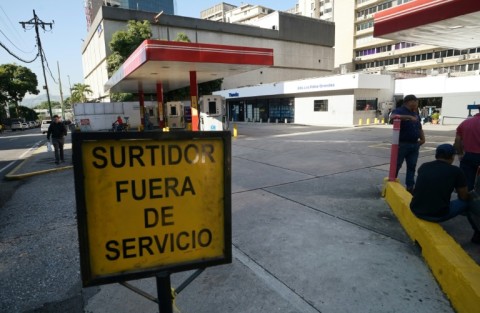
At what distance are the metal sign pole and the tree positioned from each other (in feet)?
198

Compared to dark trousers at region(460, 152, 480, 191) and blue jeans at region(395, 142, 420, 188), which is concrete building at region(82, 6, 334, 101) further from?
dark trousers at region(460, 152, 480, 191)

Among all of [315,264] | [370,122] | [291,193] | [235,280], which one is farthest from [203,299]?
[370,122]

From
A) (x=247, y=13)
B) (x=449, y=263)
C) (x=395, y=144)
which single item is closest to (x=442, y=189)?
(x=449, y=263)

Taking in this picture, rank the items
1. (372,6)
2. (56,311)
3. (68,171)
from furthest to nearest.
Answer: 1. (372,6)
2. (68,171)
3. (56,311)

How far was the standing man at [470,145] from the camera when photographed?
447 centimetres

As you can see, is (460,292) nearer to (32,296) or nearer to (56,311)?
(56,311)

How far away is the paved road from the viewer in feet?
8.93

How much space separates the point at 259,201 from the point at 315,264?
2.38 meters

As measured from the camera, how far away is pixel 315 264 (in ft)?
10.9

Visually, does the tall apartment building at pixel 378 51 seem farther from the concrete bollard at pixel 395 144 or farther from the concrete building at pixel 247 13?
the concrete bollard at pixel 395 144

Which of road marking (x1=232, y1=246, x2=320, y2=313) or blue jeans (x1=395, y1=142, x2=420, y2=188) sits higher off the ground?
blue jeans (x1=395, y1=142, x2=420, y2=188)

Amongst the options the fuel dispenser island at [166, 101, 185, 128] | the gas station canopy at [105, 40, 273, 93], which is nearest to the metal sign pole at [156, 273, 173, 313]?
the gas station canopy at [105, 40, 273, 93]

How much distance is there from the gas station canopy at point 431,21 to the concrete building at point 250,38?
126ft

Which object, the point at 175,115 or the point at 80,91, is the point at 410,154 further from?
the point at 80,91
